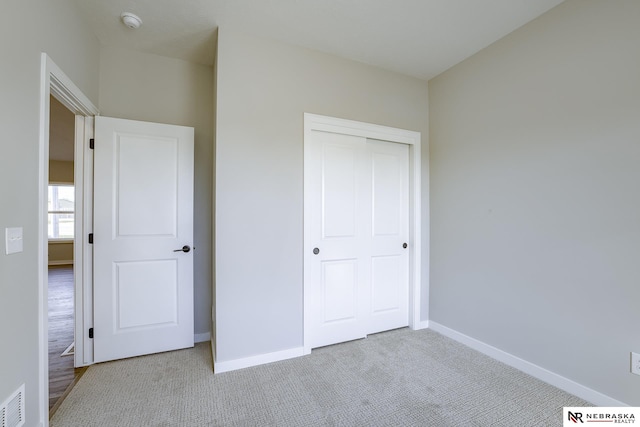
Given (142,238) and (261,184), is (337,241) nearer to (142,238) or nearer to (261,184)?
(261,184)

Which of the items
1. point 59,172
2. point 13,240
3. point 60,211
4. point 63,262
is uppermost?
point 59,172

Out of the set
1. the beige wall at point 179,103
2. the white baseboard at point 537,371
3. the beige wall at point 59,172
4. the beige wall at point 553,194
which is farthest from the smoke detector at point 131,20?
the beige wall at point 59,172

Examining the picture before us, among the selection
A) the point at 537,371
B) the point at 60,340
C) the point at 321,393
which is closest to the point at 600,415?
the point at 537,371

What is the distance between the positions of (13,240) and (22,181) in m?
0.31

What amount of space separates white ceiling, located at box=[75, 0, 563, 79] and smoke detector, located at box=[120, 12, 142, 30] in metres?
0.03

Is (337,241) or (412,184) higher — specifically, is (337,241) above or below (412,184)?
below

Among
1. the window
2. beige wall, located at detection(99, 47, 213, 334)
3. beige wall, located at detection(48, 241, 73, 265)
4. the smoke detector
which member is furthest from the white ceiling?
beige wall, located at detection(48, 241, 73, 265)

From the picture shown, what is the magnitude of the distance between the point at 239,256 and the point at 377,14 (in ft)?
7.33

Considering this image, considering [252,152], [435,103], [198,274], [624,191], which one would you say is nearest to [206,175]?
[252,152]

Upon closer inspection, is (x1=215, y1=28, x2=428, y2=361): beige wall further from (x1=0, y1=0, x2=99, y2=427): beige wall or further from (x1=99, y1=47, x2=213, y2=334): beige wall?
(x1=0, y1=0, x2=99, y2=427): beige wall

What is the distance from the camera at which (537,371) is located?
2.08 meters

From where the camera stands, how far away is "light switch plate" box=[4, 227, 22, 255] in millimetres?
1276

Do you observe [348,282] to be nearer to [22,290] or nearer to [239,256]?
[239,256]

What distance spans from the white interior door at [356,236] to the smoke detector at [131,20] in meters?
1.62
